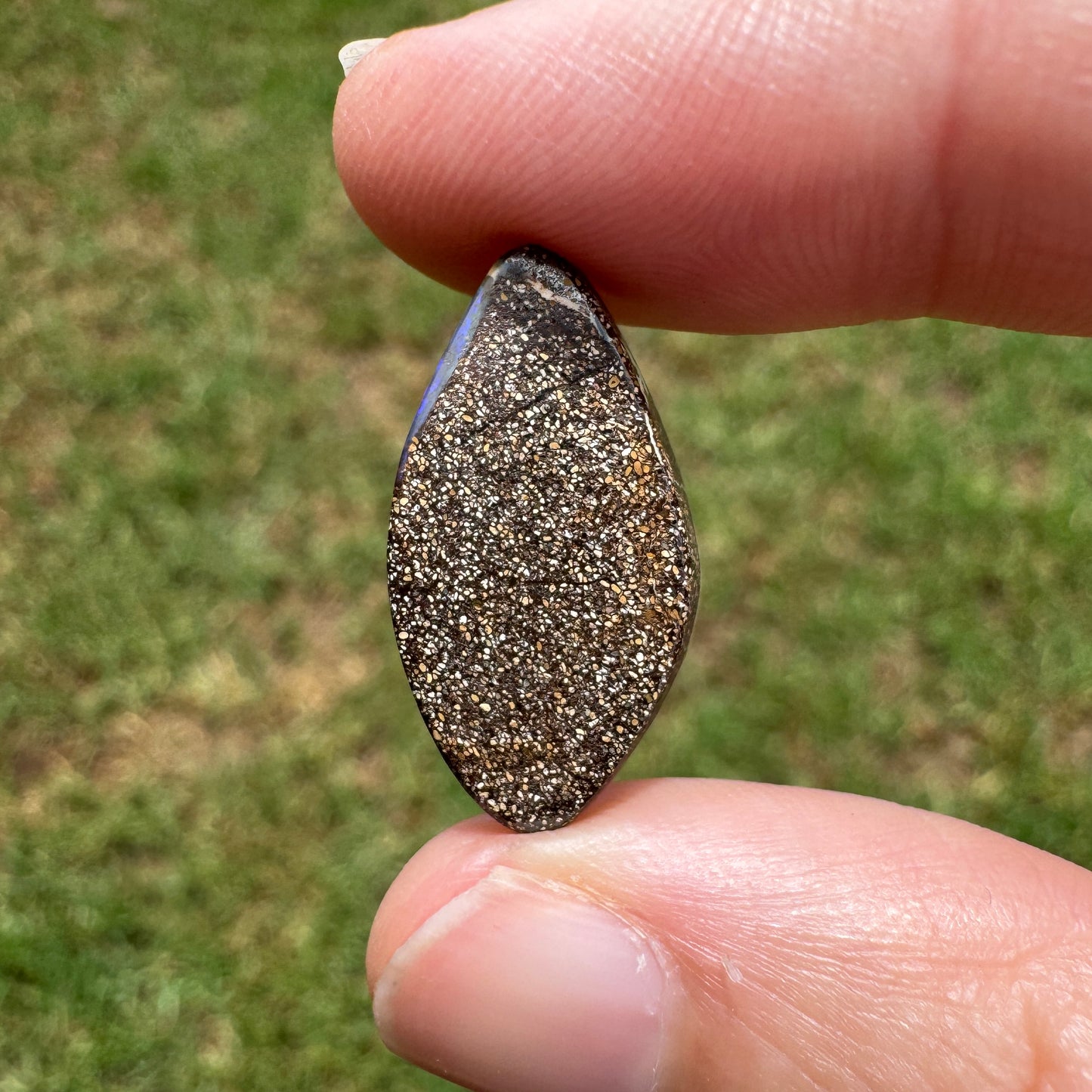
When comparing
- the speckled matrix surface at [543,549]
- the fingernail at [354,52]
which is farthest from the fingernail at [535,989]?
the fingernail at [354,52]

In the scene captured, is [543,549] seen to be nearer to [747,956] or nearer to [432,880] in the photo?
[432,880]

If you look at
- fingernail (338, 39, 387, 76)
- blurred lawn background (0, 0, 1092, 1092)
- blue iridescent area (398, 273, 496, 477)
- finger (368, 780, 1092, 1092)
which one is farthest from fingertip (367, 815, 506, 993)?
fingernail (338, 39, 387, 76)

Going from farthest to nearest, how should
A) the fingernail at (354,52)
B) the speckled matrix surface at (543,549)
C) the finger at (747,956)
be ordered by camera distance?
the fingernail at (354,52), the speckled matrix surface at (543,549), the finger at (747,956)

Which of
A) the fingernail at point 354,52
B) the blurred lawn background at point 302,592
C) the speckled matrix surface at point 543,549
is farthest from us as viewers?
the blurred lawn background at point 302,592

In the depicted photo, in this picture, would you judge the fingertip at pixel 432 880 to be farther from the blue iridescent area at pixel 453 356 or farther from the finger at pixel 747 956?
the blue iridescent area at pixel 453 356

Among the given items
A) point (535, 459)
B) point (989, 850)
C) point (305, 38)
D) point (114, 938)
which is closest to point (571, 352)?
point (535, 459)

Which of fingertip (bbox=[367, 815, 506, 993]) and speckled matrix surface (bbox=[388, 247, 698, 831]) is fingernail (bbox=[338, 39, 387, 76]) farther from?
fingertip (bbox=[367, 815, 506, 993])

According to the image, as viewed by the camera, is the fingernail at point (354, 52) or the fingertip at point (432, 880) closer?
the fingertip at point (432, 880)

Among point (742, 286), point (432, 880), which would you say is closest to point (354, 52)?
point (742, 286)
